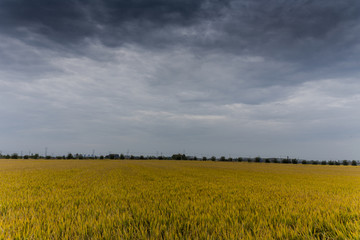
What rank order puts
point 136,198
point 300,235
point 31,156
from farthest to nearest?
point 31,156, point 136,198, point 300,235

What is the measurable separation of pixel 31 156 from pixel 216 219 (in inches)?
4632

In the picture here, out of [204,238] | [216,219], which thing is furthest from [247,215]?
[204,238]

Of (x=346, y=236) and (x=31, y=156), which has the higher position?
(x=346, y=236)

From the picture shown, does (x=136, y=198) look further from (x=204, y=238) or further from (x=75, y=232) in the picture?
(x=204, y=238)

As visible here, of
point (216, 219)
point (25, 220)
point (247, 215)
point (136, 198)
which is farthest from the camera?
point (136, 198)

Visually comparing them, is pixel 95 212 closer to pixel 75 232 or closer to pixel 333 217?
pixel 75 232

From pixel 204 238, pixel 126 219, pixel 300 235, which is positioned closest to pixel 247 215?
pixel 300 235

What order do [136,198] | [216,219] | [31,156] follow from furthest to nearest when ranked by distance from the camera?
[31,156], [136,198], [216,219]

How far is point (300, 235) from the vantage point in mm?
3361

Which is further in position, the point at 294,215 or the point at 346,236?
the point at 294,215

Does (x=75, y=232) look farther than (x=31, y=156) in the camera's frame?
No

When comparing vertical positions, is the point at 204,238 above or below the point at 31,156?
above

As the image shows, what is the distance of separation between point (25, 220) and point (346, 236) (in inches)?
238

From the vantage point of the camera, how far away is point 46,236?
3.30 metres
